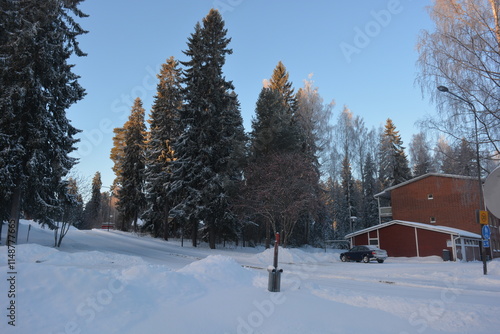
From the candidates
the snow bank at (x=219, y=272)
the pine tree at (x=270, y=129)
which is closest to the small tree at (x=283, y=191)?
the pine tree at (x=270, y=129)

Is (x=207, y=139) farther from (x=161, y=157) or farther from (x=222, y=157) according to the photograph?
(x=161, y=157)

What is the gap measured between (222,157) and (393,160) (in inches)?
1311

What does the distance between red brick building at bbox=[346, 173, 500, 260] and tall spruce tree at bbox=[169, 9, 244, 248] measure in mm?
16938

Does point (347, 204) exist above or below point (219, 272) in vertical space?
above

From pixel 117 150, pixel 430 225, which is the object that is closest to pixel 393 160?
pixel 430 225

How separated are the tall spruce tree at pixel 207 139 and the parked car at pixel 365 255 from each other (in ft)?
35.1

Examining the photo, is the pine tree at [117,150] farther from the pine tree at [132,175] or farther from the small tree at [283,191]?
the small tree at [283,191]

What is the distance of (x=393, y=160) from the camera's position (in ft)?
173

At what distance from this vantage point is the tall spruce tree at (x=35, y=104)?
1784cm

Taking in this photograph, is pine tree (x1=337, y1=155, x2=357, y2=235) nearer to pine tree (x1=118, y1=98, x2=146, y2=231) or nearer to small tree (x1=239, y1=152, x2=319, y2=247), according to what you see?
small tree (x1=239, y1=152, x2=319, y2=247)

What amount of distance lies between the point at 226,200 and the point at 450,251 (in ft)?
67.9

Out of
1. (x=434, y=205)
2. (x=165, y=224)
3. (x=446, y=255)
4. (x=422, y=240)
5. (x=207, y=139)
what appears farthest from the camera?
(x=434, y=205)

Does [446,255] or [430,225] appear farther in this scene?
[430,225]

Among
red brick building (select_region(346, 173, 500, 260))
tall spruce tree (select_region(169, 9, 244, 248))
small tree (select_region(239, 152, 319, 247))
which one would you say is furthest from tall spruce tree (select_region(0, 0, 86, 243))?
red brick building (select_region(346, 173, 500, 260))
